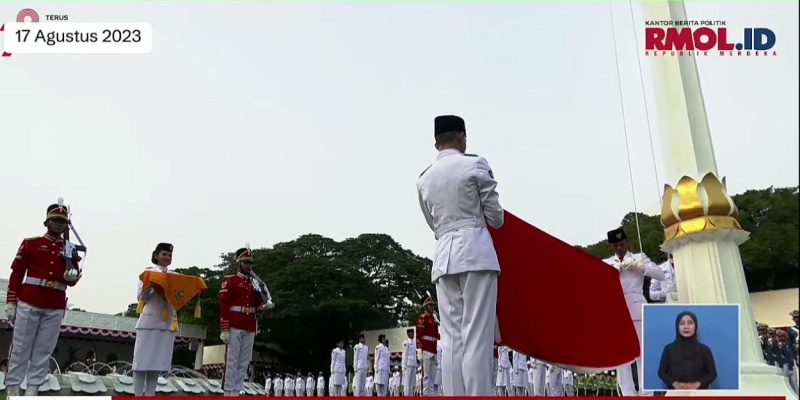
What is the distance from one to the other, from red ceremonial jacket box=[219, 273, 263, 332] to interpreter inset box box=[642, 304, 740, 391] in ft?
16.4

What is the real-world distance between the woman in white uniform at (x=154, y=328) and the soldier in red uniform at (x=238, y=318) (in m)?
0.77

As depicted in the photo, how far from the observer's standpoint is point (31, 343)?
6.10m

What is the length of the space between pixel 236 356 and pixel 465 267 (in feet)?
16.0

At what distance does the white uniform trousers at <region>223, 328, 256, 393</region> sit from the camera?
779 cm

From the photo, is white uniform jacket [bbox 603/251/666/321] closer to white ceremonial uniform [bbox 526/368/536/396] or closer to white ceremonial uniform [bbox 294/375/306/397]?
white ceremonial uniform [bbox 526/368/536/396]

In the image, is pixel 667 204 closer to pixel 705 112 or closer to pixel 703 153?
pixel 703 153

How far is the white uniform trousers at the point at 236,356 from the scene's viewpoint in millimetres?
7785

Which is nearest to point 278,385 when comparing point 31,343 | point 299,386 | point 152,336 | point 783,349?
point 299,386

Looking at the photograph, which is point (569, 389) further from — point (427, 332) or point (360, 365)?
point (427, 332)

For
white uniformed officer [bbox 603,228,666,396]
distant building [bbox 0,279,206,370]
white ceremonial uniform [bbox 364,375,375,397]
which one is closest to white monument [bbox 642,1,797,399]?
white uniformed officer [bbox 603,228,666,396]

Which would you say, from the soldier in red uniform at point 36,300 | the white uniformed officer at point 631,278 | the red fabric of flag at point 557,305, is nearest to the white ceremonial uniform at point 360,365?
the soldier in red uniform at point 36,300

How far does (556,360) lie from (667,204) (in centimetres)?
161

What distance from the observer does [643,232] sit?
87.0ft

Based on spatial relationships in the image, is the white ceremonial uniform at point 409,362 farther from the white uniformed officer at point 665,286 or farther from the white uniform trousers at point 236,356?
the white uniformed officer at point 665,286
